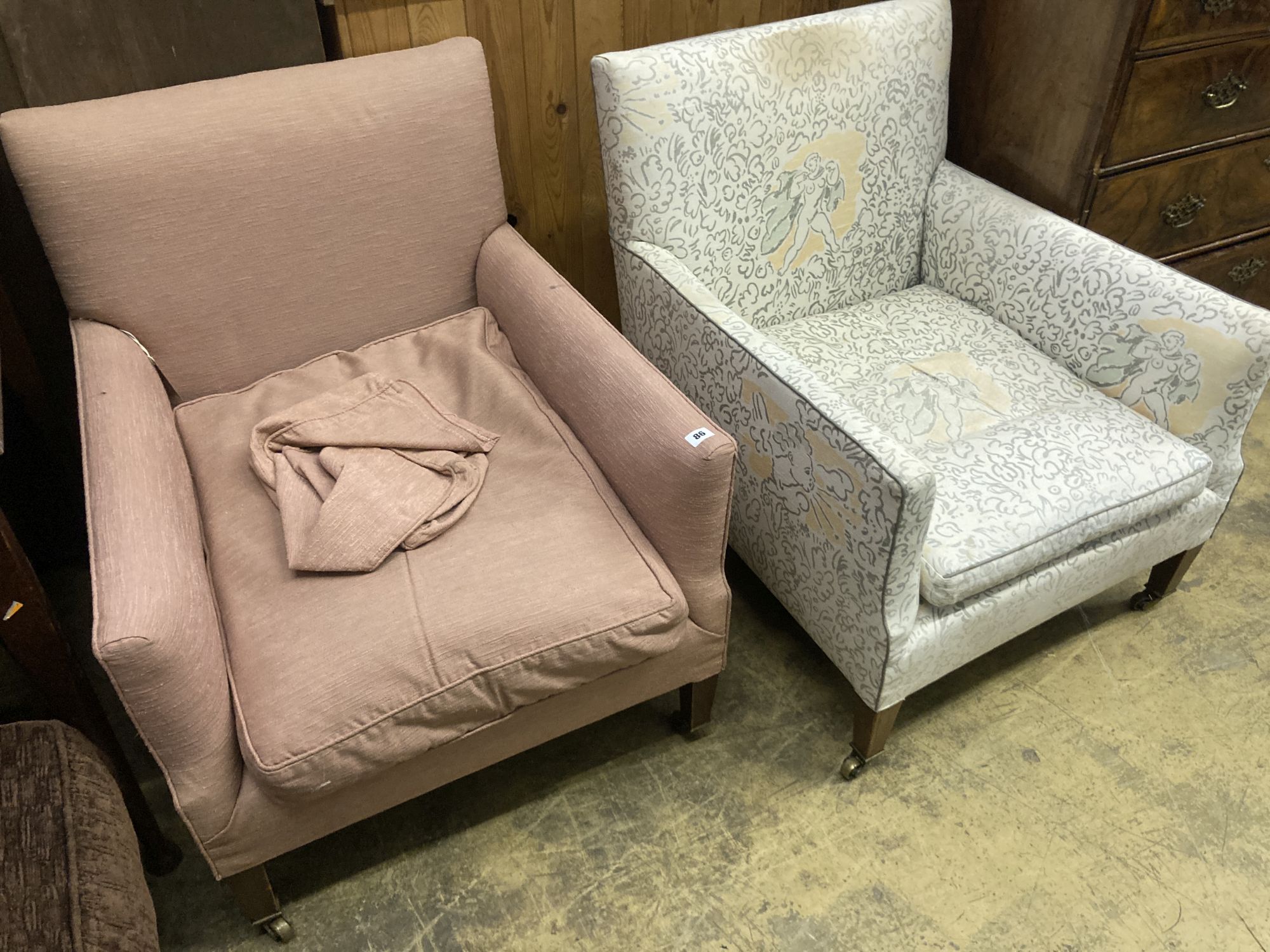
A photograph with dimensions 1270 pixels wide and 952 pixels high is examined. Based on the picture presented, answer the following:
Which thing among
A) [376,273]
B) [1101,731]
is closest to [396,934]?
[376,273]

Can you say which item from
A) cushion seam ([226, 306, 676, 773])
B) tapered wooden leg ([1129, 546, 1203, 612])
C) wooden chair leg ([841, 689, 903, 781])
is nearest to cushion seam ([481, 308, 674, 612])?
cushion seam ([226, 306, 676, 773])

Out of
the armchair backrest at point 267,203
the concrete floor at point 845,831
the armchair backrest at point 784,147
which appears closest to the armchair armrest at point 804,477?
the armchair backrest at point 784,147

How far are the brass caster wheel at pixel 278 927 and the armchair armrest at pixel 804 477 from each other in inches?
31.6

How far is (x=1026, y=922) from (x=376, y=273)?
128cm

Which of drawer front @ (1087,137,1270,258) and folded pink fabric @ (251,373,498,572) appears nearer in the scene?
folded pink fabric @ (251,373,498,572)

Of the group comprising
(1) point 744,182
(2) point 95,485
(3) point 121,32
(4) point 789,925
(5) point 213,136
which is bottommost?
(4) point 789,925

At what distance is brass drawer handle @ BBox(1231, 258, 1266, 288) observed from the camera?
1.85 meters

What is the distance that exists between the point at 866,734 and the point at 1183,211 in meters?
1.14

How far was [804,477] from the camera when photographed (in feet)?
3.87

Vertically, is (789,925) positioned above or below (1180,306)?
below

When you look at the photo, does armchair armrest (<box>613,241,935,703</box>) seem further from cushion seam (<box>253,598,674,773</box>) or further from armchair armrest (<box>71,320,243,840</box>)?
armchair armrest (<box>71,320,243,840</box>)

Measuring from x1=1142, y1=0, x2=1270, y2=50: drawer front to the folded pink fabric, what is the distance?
118cm

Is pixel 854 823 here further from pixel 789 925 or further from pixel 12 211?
pixel 12 211

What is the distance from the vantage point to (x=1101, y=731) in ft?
4.61
